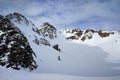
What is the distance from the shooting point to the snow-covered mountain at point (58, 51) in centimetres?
3531

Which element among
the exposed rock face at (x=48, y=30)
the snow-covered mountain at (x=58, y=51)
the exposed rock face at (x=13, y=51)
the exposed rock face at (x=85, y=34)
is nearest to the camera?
the exposed rock face at (x=13, y=51)

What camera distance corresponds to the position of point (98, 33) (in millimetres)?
112750

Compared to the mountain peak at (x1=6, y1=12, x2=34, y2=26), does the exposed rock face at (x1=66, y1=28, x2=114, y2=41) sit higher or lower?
higher

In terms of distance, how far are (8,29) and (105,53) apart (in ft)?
186

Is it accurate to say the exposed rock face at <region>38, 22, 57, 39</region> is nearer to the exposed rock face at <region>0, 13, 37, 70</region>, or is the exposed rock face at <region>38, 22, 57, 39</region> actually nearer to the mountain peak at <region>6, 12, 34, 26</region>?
the mountain peak at <region>6, 12, 34, 26</region>

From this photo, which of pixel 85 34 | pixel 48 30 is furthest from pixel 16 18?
pixel 85 34

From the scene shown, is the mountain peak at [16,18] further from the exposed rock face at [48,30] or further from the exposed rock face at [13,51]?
the exposed rock face at [48,30]

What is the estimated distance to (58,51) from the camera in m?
67.2

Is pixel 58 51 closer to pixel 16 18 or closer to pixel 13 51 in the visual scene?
pixel 16 18

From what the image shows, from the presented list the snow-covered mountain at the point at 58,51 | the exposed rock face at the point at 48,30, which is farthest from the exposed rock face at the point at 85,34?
the exposed rock face at the point at 48,30

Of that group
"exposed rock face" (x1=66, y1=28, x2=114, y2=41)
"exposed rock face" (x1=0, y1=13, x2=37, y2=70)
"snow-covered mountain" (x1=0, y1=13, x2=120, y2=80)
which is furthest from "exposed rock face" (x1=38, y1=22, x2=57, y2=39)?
"exposed rock face" (x1=0, y1=13, x2=37, y2=70)

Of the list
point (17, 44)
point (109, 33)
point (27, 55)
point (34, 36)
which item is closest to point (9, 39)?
point (17, 44)

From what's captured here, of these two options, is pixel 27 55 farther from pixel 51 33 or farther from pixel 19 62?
pixel 51 33

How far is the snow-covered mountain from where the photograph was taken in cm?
3531
